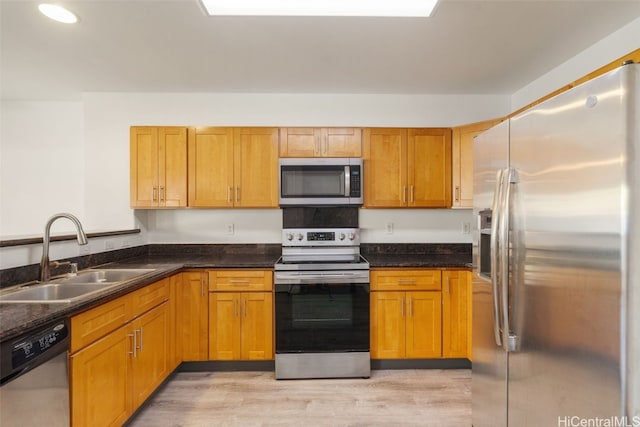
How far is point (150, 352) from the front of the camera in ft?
7.11

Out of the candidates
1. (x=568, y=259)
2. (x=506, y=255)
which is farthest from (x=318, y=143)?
(x=568, y=259)

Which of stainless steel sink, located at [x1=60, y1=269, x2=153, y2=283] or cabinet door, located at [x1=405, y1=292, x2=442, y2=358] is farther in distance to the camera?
cabinet door, located at [x1=405, y1=292, x2=442, y2=358]

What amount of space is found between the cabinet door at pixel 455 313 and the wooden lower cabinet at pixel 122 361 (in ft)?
7.27

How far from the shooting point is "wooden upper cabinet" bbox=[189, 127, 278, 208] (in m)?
2.93

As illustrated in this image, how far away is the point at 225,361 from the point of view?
2.70 m

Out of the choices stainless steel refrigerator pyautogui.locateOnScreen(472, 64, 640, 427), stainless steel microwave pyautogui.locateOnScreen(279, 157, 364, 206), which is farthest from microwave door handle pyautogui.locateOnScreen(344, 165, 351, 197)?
stainless steel refrigerator pyautogui.locateOnScreen(472, 64, 640, 427)

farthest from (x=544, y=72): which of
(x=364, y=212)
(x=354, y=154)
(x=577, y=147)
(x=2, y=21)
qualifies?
(x=2, y=21)

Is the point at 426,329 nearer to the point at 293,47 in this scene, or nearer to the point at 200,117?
the point at 293,47

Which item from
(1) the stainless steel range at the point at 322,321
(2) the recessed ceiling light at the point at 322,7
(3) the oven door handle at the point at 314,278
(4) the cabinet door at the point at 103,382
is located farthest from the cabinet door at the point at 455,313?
(4) the cabinet door at the point at 103,382

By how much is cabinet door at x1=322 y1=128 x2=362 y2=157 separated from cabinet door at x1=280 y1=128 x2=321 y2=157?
0.07 m

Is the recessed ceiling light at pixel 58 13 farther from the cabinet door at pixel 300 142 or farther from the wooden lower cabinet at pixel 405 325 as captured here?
the wooden lower cabinet at pixel 405 325

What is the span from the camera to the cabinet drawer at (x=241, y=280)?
105 inches

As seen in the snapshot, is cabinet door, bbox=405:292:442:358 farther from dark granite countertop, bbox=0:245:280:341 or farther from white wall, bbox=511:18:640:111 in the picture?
white wall, bbox=511:18:640:111

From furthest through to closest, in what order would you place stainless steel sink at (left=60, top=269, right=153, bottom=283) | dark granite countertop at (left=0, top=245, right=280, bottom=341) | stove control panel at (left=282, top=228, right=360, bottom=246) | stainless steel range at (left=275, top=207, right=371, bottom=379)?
stove control panel at (left=282, top=228, right=360, bottom=246) → stainless steel range at (left=275, top=207, right=371, bottom=379) → stainless steel sink at (left=60, top=269, right=153, bottom=283) → dark granite countertop at (left=0, top=245, right=280, bottom=341)
